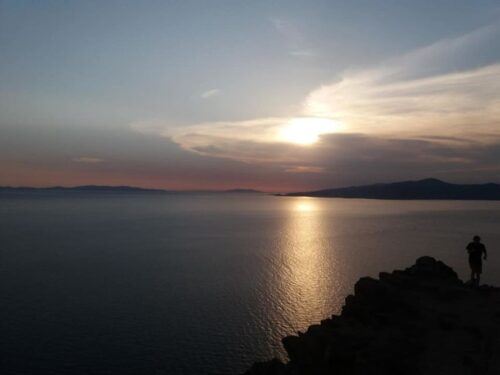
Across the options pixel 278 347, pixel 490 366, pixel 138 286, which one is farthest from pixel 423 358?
pixel 138 286

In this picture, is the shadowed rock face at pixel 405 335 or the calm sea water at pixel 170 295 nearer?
the shadowed rock face at pixel 405 335

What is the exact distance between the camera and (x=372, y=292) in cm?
2208

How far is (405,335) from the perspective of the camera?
59.4 ft

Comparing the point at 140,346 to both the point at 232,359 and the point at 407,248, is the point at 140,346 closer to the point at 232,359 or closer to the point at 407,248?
the point at 232,359

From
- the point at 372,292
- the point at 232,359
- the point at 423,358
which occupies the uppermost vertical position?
the point at 372,292

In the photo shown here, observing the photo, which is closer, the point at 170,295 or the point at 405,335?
the point at 405,335

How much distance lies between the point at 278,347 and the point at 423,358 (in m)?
14.3

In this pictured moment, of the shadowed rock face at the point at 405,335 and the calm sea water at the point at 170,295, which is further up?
the shadowed rock face at the point at 405,335

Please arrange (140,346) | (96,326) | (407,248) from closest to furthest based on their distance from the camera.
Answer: (140,346) → (96,326) → (407,248)

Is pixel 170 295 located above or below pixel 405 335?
below

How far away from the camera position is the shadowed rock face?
16016 millimetres

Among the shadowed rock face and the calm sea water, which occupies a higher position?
the shadowed rock face

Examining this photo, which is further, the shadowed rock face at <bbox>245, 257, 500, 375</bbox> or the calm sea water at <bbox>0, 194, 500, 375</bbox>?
the calm sea water at <bbox>0, 194, 500, 375</bbox>

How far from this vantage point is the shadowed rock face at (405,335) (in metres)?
16.0
